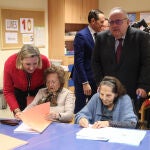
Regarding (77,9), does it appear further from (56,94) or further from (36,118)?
(36,118)

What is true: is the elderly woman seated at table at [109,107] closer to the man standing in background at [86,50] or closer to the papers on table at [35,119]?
the papers on table at [35,119]

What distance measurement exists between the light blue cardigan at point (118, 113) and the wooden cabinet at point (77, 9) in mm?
3401

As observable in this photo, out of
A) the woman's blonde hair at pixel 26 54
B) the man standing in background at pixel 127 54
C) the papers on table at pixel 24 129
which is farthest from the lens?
the man standing in background at pixel 127 54

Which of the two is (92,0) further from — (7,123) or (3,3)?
(7,123)

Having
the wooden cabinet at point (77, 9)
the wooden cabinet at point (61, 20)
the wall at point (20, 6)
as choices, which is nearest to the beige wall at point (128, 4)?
the wooden cabinet at point (77, 9)

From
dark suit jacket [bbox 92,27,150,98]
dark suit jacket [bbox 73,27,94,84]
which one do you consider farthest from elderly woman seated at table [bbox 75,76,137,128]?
dark suit jacket [bbox 73,27,94,84]

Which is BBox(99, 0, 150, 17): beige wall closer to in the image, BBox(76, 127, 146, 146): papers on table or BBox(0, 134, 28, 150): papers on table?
BBox(76, 127, 146, 146): papers on table

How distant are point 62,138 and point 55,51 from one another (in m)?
3.94

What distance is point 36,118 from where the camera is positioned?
195 cm

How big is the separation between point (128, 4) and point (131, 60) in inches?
138

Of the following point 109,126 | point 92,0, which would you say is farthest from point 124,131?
point 92,0

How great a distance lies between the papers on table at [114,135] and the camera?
5.34ft

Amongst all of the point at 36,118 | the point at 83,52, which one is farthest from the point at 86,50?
the point at 36,118

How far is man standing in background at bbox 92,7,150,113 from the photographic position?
2.39 metres
